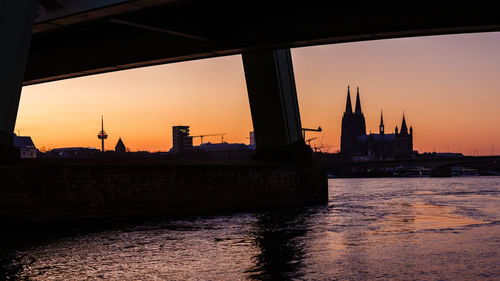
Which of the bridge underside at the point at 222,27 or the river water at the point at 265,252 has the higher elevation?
the bridge underside at the point at 222,27

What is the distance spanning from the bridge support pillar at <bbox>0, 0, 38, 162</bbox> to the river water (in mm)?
4803

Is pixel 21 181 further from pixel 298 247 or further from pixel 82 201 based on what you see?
pixel 298 247

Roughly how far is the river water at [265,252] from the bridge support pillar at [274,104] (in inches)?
398

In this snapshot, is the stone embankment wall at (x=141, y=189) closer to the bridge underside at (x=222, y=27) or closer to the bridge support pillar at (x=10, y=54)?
the bridge support pillar at (x=10, y=54)

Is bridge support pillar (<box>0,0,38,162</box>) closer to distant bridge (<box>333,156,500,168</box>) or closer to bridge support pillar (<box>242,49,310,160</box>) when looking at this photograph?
bridge support pillar (<box>242,49,310,160</box>)

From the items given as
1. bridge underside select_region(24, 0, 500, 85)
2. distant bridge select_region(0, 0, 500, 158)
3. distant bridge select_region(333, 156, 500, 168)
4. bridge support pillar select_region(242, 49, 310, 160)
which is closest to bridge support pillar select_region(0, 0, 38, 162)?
distant bridge select_region(0, 0, 500, 158)

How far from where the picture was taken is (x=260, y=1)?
24.4 metres

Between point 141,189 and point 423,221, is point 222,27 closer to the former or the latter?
point 141,189

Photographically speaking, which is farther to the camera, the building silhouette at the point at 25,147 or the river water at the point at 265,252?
the building silhouette at the point at 25,147

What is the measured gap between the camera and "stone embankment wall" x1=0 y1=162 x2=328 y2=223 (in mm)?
21859

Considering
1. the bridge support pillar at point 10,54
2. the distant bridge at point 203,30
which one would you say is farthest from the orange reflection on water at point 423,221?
the bridge support pillar at point 10,54

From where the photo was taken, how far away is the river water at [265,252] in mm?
12930

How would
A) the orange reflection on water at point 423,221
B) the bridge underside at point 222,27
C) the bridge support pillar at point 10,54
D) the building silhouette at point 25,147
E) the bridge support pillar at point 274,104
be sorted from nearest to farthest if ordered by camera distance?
the bridge underside at point 222,27 → the bridge support pillar at point 10,54 → the orange reflection on water at point 423,221 → the bridge support pillar at point 274,104 → the building silhouette at point 25,147

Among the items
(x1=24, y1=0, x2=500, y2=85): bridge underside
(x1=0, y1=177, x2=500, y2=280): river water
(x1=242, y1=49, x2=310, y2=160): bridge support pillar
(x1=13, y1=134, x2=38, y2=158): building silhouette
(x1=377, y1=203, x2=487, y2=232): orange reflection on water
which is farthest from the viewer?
(x1=13, y1=134, x2=38, y2=158): building silhouette
